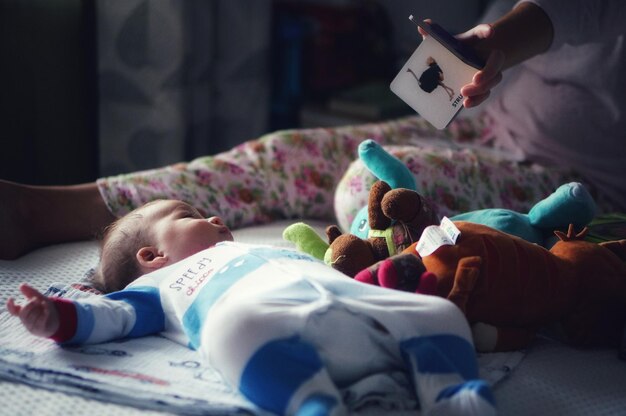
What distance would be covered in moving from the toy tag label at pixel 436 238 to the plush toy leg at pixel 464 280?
4 centimetres

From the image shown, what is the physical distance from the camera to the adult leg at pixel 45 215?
1.36 meters

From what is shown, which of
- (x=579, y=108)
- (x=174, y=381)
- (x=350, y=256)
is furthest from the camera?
(x=579, y=108)

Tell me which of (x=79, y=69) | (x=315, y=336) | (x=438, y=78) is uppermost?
(x=438, y=78)

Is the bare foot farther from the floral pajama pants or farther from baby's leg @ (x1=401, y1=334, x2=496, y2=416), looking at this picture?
baby's leg @ (x1=401, y1=334, x2=496, y2=416)

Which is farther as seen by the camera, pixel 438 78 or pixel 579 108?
pixel 579 108

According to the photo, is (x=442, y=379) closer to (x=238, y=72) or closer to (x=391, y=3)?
(x=238, y=72)

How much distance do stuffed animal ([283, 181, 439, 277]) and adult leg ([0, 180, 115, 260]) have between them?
518 mm

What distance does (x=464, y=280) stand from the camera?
100cm

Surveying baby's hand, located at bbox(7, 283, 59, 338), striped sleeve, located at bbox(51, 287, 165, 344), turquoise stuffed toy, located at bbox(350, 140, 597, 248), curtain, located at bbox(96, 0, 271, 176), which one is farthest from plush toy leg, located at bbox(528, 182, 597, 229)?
curtain, located at bbox(96, 0, 271, 176)

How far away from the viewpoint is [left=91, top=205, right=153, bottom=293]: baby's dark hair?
1.20 m

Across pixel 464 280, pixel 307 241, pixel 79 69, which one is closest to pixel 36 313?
pixel 307 241

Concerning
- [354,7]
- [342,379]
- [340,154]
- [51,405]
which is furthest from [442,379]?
[354,7]

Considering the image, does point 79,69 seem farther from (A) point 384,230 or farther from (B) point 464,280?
(B) point 464,280

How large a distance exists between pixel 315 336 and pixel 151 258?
396mm
